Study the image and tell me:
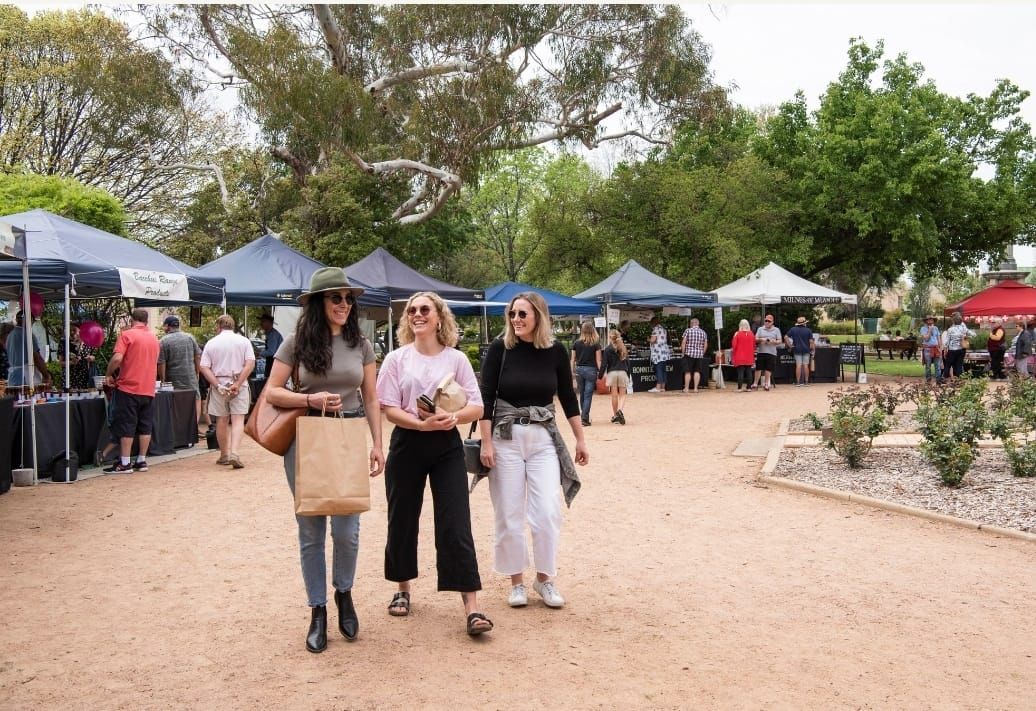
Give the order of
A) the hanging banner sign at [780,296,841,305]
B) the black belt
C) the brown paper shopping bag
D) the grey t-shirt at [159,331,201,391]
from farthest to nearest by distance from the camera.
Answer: the hanging banner sign at [780,296,841,305], the grey t-shirt at [159,331,201,391], the black belt, the brown paper shopping bag

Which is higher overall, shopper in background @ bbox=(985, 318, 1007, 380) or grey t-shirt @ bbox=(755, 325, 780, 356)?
grey t-shirt @ bbox=(755, 325, 780, 356)

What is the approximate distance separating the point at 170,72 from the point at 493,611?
28615 millimetres

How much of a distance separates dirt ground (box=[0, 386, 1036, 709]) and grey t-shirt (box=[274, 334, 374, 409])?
123 centimetres

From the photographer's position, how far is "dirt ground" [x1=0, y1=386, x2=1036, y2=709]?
3883mm

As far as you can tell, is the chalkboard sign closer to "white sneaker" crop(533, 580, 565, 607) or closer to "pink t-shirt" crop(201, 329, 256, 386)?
"pink t-shirt" crop(201, 329, 256, 386)

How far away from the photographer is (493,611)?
16.5 ft

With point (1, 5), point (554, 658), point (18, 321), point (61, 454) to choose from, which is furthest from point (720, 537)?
point (1, 5)

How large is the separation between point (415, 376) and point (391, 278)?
45.6ft

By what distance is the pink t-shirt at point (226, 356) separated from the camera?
34.9 ft

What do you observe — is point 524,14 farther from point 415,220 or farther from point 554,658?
point 554,658

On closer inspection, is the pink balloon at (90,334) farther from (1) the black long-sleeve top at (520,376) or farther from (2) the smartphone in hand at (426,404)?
(2) the smartphone in hand at (426,404)

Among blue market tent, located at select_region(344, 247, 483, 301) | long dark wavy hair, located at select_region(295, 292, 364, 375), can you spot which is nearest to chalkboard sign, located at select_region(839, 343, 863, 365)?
blue market tent, located at select_region(344, 247, 483, 301)

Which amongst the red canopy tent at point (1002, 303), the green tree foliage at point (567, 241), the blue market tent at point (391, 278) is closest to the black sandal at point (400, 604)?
the blue market tent at point (391, 278)

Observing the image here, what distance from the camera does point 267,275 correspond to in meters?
16.0
